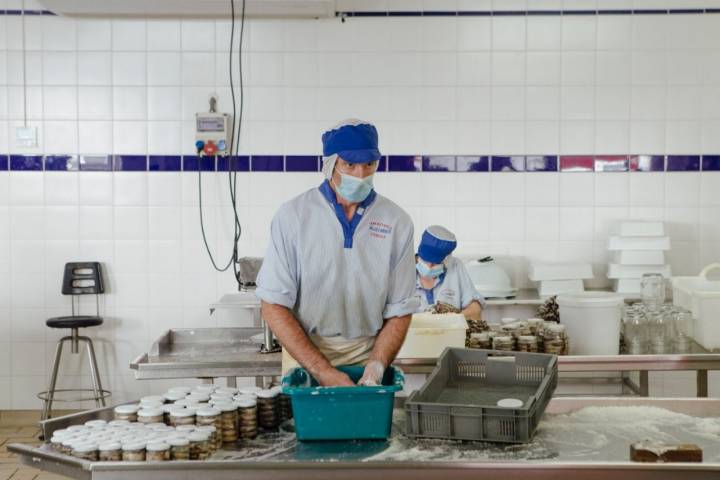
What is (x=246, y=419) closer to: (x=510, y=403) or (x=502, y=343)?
(x=510, y=403)

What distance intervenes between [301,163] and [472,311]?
185cm

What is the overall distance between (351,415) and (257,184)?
12.0 feet

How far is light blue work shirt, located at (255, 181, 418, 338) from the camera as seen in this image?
3041 millimetres

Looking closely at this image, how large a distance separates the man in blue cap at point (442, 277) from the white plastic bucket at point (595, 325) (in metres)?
0.71

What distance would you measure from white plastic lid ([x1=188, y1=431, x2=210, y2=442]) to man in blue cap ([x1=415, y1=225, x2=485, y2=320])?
232 centimetres

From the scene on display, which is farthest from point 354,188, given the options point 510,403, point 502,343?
point 502,343

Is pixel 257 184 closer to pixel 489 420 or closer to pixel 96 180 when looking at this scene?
pixel 96 180

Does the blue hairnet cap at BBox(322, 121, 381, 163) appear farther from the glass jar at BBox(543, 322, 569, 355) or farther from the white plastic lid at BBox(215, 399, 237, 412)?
the glass jar at BBox(543, 322, 569, 355)

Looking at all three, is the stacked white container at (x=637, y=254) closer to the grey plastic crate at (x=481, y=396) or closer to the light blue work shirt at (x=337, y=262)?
A: the grey plastic crate at (x=481, y=396)

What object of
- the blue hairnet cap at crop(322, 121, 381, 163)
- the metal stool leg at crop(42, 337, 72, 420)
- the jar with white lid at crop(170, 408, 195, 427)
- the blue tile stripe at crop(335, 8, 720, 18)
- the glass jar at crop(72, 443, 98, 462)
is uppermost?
the blue tile stripe at crop(335, 8, 720, 18)

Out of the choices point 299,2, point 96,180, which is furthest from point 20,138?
point 299,2

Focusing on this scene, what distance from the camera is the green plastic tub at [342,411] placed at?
2691mm

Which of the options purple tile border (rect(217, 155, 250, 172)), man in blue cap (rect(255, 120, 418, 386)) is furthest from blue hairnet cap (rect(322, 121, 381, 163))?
purple tile border (rect(217, 155, 250, 172))

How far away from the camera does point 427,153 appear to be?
20.3 ft
